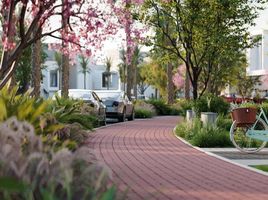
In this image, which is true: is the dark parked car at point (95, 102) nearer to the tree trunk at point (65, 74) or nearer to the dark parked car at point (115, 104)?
the tree trunk at point (65, 74)

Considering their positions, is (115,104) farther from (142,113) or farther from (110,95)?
(142,113)

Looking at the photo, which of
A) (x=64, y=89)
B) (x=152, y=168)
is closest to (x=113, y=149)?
(x=152, y=168)

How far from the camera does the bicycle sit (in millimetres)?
12998

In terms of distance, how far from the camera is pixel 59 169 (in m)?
4.17

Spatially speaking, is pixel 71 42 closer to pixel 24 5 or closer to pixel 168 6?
pixel 24 5

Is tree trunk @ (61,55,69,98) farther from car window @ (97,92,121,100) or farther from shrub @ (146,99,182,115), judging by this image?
shrub @ (146,99,182,115)

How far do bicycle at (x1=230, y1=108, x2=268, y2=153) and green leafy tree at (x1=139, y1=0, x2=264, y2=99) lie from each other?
8.04 m

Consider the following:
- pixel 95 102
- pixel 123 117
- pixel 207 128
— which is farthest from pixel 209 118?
pixel 123 117

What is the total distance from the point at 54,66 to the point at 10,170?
271 ft

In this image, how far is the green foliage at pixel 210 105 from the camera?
66.6ft

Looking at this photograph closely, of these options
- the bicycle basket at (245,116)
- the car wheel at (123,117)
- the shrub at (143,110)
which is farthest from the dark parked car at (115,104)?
the bicycle basket at (245,116)

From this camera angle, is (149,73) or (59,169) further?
(149,73)

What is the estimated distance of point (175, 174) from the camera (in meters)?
9.63

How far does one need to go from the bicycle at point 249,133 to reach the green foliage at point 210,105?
561 centimetres
